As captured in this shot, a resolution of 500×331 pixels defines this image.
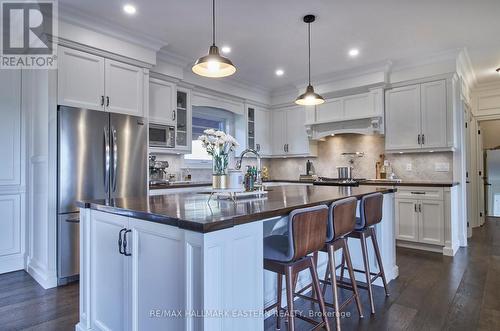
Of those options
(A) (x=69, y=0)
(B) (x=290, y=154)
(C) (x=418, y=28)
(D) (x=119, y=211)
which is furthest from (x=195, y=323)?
(B) (x=290, y=154)

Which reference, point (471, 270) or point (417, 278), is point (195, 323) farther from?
point (471, 270)

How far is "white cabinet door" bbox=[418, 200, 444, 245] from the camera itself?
4.04m

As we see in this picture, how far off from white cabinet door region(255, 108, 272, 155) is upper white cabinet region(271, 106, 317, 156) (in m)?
0.10

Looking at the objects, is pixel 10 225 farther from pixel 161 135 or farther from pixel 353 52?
pixel 353 52

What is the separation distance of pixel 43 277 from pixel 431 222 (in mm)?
4672

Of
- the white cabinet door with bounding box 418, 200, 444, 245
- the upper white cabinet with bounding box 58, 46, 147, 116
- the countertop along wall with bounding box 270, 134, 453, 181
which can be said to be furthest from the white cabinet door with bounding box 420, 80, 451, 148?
the upper white cabinet with bounding box 58, 46, 147, 116

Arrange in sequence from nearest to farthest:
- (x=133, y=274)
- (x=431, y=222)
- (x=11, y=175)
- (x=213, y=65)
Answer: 1. (x=133, y=274)
2. (x=213, y=65)
3. (x=11, y=175)
4. (x=431, y=222)

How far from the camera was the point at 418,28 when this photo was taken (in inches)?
135

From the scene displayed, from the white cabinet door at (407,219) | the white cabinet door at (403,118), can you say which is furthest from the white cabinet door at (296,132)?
the white cabinet door at (407,219)

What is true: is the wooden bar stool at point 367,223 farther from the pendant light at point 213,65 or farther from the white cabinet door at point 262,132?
the white cabinet door at point 262,132

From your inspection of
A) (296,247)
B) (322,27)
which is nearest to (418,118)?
(322,27)

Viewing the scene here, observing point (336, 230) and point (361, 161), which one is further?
point (361, 161)

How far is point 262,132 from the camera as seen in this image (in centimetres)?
617

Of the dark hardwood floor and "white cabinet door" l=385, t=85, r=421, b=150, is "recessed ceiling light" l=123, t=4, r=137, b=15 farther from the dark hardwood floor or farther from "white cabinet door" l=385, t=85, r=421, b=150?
"white cabinet door" l=385, t=85, r=421, b=150
